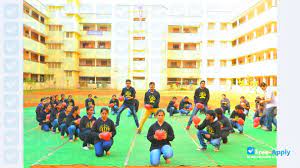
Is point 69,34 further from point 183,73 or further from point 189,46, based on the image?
point 189,46

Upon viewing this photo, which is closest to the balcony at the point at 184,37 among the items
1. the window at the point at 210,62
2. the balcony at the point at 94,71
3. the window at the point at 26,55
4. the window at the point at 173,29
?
the window at the point at 173,29

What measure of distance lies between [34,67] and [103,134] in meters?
2.90

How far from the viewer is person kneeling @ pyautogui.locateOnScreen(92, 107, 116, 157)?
7691 mm

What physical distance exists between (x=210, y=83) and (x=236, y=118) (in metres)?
4.81

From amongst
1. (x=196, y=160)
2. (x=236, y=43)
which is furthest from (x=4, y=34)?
(x=236, y=43)

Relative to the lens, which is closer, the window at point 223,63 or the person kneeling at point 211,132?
the person kneeling at point 211,132

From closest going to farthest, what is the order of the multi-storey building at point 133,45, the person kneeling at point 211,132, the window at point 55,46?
the person kneeling at point 211,132
the multi-storey building at point 133,45
the window at point 55,46

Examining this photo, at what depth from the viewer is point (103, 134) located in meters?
7.72

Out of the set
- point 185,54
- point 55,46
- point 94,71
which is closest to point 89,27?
point 55,46

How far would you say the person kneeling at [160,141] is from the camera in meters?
6.96

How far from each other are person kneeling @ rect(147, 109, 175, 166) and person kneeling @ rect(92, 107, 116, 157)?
106 cm

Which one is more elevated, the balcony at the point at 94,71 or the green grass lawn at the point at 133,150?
the balcony at the point at 94,71

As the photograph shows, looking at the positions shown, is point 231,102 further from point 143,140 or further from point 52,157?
point 52,157

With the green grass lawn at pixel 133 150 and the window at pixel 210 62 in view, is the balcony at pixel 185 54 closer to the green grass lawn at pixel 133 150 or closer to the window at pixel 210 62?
the window at pixel 210 62
